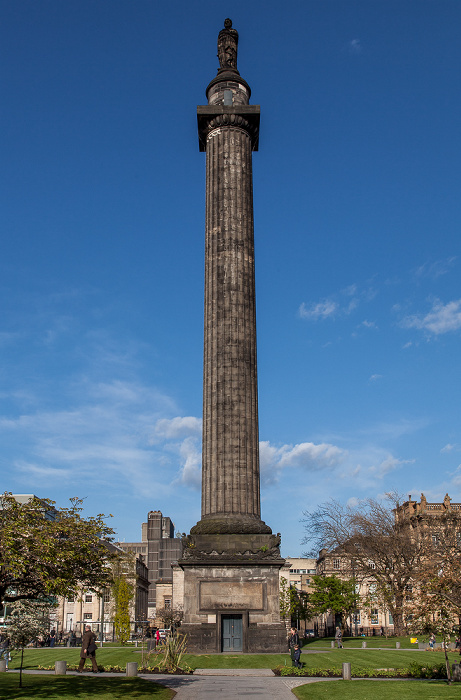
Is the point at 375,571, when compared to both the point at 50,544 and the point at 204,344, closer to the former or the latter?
the point at 204,344

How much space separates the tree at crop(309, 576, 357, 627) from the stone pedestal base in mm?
30033

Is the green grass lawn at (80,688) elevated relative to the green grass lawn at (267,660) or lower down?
elevated

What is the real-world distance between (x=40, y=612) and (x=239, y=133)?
3609cm

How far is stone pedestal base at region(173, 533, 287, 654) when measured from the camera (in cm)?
3572

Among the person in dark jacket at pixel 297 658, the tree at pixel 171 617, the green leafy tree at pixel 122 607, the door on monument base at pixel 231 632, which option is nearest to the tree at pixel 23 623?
the person in dark jacket at pixel 297 658

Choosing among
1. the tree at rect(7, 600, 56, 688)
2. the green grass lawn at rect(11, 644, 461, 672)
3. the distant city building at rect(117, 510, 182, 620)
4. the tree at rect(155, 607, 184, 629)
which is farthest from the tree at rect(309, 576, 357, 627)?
the tree at rect(7, 600, 56, 688)

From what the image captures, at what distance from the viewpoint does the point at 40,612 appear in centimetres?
2439

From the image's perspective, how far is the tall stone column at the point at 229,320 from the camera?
4022 cm

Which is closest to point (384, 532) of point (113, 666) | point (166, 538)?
point (113, 666)

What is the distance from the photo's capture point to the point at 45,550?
16953 mm

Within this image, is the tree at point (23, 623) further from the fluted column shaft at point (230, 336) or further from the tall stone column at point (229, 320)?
the fluted column shaft at point (230, 336)

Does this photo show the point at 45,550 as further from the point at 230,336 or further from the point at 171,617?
the point at 171,617

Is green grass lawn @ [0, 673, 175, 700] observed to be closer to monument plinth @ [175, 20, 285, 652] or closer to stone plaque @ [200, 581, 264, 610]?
stone plaque @ [200, 581, 264, 610]

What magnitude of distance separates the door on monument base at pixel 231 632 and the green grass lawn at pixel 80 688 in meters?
12.9
